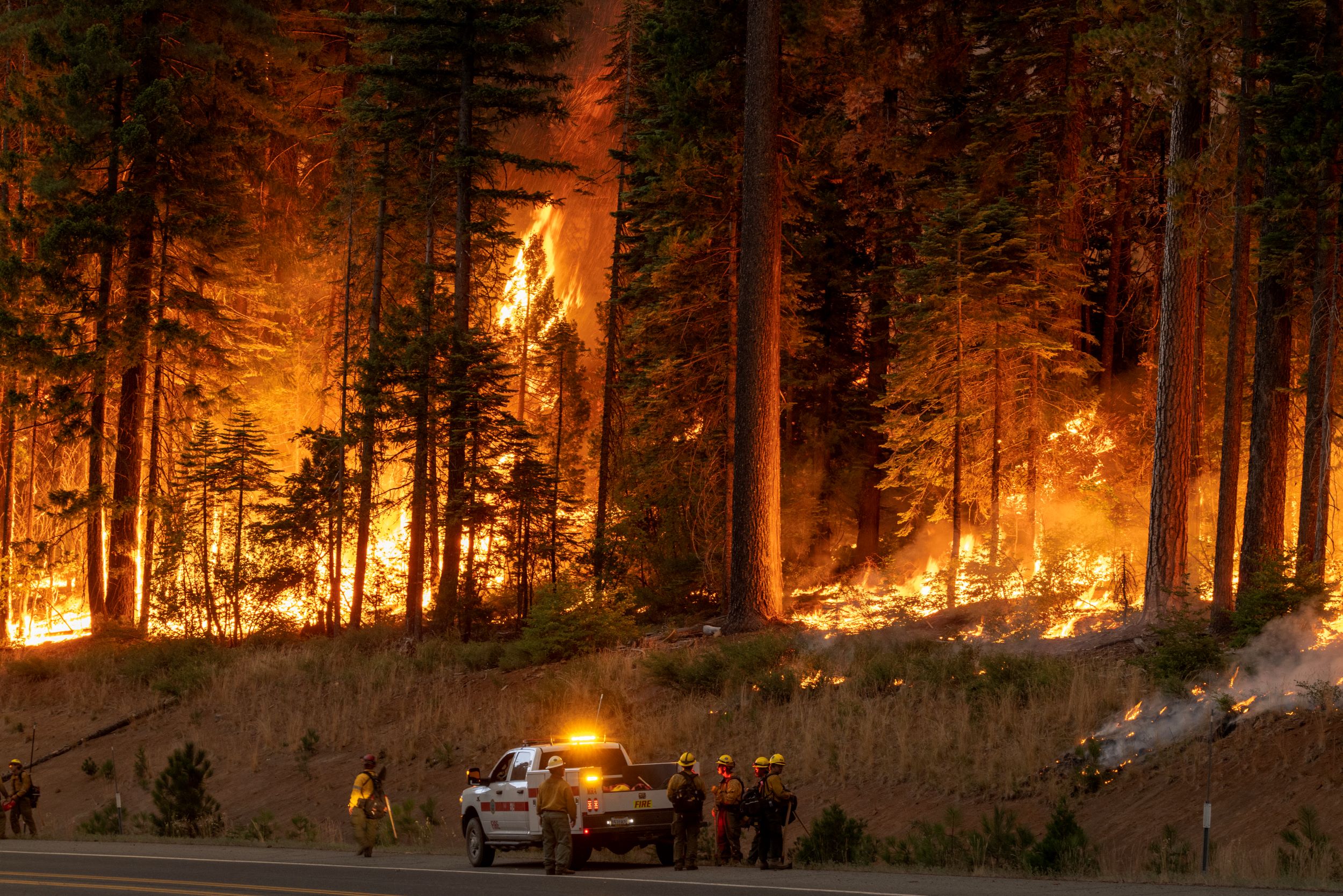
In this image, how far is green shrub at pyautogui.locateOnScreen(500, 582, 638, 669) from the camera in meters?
27.9

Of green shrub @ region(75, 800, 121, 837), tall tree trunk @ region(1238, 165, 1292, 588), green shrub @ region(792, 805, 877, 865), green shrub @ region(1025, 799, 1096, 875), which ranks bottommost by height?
green shrub @ region(75, 800, 121, 837)

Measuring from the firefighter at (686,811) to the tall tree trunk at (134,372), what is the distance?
87.6 ft

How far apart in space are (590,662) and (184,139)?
21.9m

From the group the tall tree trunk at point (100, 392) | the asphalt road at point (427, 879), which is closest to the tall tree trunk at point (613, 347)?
the tall tree trunk at point (100, 392)

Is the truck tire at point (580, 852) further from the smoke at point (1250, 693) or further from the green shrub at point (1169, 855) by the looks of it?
the smoke at point (1250, 693)

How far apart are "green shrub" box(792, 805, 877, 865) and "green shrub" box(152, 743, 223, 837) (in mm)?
11456

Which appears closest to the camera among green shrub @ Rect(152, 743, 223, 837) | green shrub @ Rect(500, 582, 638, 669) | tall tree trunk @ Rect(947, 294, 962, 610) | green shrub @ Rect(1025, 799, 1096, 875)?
green shrub @ Rect(1025, 799, 1096, 875)

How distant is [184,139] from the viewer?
38406mm

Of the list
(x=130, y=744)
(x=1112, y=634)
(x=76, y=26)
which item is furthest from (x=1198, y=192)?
(x=76, y=26)

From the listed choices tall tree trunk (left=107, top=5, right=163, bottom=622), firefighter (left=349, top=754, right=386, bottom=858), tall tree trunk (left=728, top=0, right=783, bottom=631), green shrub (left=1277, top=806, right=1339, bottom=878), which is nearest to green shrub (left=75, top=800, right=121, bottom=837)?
firefighter (left=349, top=754, right=386, bottom=858)

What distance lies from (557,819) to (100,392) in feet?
88.8

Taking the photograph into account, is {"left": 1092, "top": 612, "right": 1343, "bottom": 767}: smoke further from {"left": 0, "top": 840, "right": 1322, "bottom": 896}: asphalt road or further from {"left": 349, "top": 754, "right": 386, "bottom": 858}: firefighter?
{"left": 349, "top": 754, "right": 386, "bottom": 858}: firefighter

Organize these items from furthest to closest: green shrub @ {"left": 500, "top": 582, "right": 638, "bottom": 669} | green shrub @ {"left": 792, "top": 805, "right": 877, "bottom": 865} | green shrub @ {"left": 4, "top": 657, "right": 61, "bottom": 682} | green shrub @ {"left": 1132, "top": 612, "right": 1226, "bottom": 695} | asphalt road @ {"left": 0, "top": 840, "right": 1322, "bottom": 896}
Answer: green shrub @ {"left": 4, "top": 657, "right": 61, "bottom": 682} < green shrub @ {"left": 500, "top": 582, "right": 638, "bottom": 669} < green shrub @ {"left": 1132, "top": 612, "right": 1226, "bottom": 695} < green shrub @ {"left": 792, "top": 805, "right": 877, "bottom": 865} < asphalt road @ {"left": 0, "top": 840, "right": 1322, "bottom": 896}

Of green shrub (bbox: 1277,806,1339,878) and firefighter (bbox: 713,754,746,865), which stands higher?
green shrub (bbox: 1277,806,1339,878)
